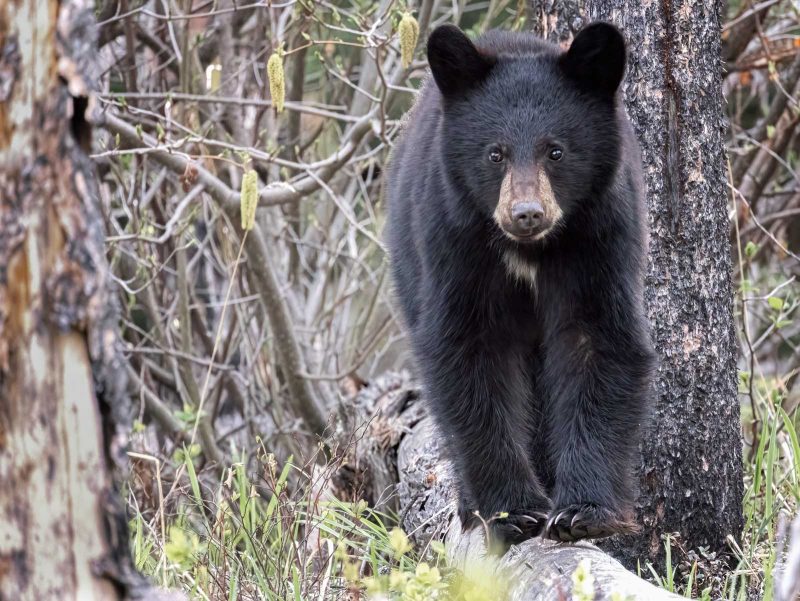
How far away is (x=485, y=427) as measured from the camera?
3.62 m

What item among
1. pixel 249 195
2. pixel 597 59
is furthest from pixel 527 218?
pixel 249 195

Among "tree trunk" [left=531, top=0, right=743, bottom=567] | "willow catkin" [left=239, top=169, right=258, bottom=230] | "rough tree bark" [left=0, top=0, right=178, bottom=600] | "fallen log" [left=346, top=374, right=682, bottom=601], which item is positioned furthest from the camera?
"tree trunk" [left=531, top=0, right=743, bottom=567]

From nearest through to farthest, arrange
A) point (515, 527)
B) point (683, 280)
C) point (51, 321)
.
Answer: point (51, 321), point (515, 527), point (683, 280)

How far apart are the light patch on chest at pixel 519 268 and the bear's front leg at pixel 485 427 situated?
0.26 m

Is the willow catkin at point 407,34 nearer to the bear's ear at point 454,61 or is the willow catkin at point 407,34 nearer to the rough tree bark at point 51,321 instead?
the bear's ear at point 454,61

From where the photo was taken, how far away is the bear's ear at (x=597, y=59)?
344cm

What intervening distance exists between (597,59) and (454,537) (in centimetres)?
171

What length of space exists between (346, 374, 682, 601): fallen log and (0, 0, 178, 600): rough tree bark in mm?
913

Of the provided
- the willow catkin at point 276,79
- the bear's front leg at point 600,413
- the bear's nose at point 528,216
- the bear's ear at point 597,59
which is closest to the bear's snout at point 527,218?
the bear's nose at point 528,216

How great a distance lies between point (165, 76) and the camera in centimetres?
682

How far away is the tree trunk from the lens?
4.00m

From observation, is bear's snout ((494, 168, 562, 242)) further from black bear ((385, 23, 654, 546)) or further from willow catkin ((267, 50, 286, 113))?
willow catkin ((267, 50, 286, 113))

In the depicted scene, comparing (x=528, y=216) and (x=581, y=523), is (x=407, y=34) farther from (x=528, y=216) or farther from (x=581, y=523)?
(x=581, y=523)

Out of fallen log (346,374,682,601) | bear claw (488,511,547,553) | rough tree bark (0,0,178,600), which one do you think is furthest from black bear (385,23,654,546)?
rough tree bark (0,0,178,600)
